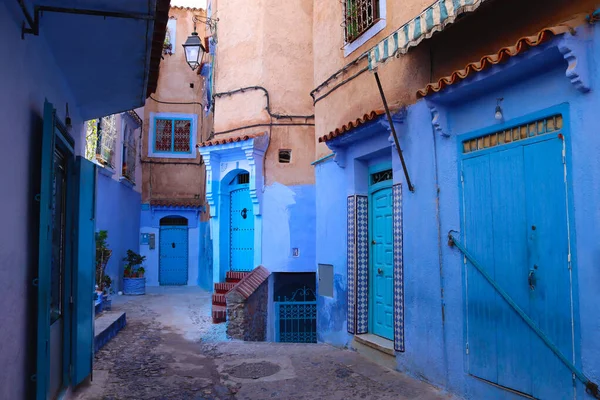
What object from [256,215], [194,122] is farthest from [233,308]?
Result: [194,122]

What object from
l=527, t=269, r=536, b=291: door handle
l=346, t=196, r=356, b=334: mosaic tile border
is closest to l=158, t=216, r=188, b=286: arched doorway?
l=346, t=196, r=356, b=334: mosaic tile border

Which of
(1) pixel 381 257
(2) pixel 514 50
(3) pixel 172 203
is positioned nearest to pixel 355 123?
(1) pixel 381 257

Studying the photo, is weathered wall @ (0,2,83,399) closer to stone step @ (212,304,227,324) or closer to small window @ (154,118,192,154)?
stone step @ (212,304,227,324)

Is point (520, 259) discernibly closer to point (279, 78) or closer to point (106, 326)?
point (106, 326)

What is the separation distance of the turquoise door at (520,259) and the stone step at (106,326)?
569cm

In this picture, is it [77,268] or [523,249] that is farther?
[77,268]

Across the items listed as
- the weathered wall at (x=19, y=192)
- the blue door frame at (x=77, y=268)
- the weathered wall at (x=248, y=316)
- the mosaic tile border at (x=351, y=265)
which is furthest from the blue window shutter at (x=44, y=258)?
the weathered wall at (x=248, y=316)

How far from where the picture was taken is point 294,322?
1259cm

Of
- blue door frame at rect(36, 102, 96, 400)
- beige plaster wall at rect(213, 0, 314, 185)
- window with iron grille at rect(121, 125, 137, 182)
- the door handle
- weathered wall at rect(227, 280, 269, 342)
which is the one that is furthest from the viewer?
window with iron grille at rect(121, 125, 137, 182)

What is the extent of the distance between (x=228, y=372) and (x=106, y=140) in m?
10.1

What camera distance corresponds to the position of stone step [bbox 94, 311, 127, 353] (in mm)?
8250

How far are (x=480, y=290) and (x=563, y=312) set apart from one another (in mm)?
1018

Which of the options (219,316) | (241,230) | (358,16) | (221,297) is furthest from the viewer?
(241,230)

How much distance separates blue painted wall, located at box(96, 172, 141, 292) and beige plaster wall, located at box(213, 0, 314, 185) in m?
4.73
